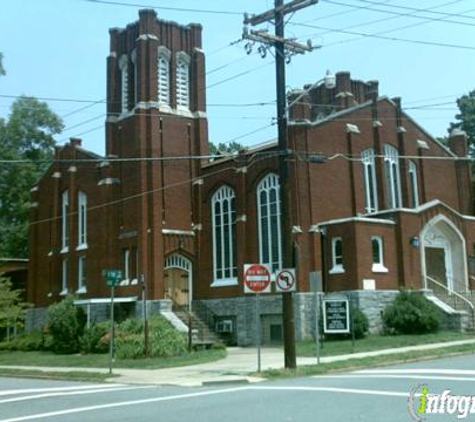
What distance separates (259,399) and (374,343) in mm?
14093

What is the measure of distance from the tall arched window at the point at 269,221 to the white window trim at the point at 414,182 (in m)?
9.21

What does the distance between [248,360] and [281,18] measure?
37.6 feet

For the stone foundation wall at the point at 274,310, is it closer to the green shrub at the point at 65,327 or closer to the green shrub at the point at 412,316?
the green shrub at the point at 412,316

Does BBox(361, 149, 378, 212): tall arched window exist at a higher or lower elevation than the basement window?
higher

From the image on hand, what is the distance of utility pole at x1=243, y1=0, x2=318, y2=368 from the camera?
20.0m

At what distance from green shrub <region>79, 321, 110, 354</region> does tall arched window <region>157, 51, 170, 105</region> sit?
1277cm

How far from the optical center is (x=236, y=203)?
117 ft

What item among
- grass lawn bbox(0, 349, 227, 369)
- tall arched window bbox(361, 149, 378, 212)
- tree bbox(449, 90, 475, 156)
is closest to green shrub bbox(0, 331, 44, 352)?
grass lawn bbox(0, 349, 227, 369)

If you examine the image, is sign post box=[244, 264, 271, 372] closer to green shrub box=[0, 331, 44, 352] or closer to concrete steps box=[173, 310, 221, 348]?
concrete steps box=[173, 310, 221, 348]

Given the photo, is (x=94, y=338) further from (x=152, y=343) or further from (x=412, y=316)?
(x=412, y=316)

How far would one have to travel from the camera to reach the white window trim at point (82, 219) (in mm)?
41438

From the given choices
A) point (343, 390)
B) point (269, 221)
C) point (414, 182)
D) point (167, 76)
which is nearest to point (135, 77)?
point (167, 76)

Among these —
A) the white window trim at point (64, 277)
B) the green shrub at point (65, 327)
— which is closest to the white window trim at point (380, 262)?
the green shrub at point (65, 327)

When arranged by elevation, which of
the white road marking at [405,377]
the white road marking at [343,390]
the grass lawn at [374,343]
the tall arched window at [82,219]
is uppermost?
the tall arched window at [82,219]
